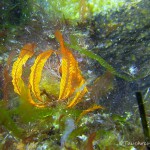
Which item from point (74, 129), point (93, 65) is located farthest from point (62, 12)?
point (74, 129)

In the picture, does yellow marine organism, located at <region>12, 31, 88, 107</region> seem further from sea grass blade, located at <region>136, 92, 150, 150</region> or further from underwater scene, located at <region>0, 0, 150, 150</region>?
sea grass blade, located at <region>136, 92, 150, 150</region>

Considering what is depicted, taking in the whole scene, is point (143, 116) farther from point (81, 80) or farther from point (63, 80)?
point (63, 80)

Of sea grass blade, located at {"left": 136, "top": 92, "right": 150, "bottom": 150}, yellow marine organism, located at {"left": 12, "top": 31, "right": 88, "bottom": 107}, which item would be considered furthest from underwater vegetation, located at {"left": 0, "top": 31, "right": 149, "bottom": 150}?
sea grass blade, located at {"left": 136, "top": 92, "right": 150, "bottom": 150}

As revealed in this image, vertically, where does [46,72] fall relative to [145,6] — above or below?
below

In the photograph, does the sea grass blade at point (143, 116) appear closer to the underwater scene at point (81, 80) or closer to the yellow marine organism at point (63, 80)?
the underwater scene at point (81, 80)

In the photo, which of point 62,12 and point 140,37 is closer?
point 140,37

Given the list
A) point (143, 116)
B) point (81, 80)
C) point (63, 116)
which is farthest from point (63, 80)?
point (143, 116)

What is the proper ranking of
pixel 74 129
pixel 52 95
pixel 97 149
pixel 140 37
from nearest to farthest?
pixel 97 149, pixel 74 129, pixel 140 37, pixel 52 95

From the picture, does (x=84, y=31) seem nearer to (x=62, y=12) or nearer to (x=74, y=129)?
(x=62, y=12)
